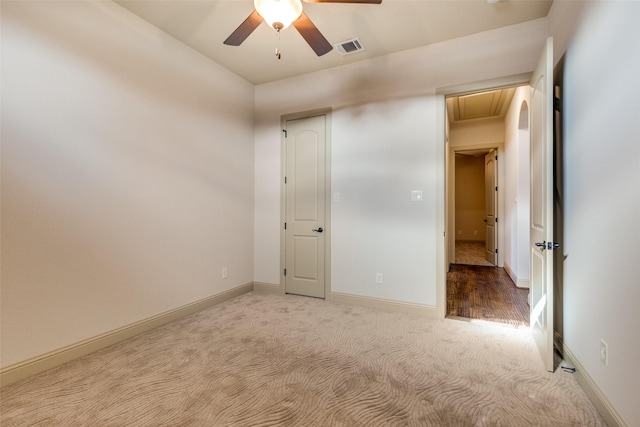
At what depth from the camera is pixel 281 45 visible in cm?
315

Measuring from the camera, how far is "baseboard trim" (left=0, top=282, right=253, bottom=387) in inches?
75.5

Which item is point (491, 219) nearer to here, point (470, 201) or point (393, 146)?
point (470, 201)

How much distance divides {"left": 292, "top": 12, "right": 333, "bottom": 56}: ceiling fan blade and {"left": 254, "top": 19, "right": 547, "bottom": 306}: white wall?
131 centimetres

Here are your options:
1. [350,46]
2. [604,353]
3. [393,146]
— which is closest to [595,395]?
[604,353]

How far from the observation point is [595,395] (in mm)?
1664

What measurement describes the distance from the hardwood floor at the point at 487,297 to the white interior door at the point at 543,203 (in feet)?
2.10

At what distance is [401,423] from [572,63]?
8.65 feet

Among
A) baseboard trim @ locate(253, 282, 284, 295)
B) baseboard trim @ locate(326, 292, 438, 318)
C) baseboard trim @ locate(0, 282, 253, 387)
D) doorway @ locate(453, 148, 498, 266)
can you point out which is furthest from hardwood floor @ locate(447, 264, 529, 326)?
doorway @ locate(453, 148, 498, 266)

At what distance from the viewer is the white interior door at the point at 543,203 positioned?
6.61 ft

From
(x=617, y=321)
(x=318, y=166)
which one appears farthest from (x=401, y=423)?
(x=318, y=166)

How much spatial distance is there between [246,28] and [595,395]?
128 inches

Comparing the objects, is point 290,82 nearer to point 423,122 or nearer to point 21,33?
point 423,122

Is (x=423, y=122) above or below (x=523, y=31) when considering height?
below

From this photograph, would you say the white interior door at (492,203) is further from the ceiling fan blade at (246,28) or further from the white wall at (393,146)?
the ceiling fan blade at (246,28)
